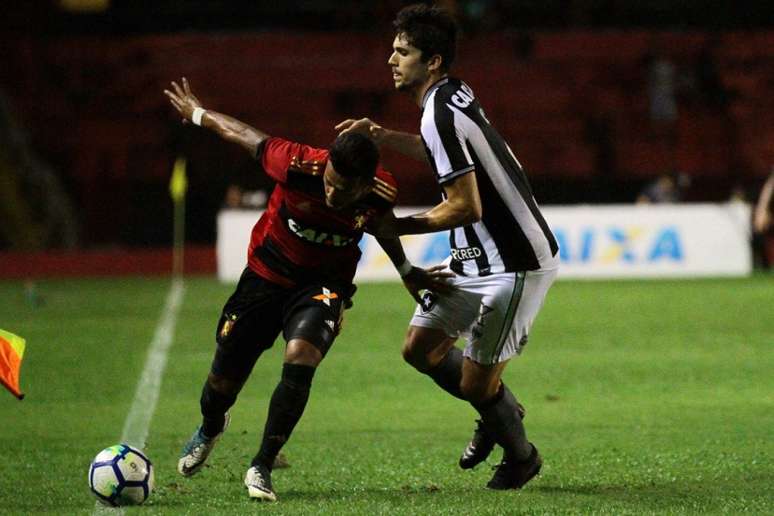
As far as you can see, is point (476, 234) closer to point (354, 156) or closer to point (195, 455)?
point (354, 156)

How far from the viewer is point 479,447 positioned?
678 cm

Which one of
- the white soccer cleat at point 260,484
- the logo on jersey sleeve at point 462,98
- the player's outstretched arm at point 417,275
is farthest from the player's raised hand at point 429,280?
the white soccer cleat at point 260,484

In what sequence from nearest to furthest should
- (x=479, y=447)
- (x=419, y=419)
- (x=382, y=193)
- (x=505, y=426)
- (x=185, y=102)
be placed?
(x=382, y=193) → (x=505, y=426) → (x=479, y=447) → (x=185, y=102) → (x=419, y=419)

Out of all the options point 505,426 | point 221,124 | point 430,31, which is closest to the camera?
point 430,31

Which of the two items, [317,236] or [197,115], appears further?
[197,115]

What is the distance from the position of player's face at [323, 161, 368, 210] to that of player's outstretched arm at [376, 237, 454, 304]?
0.45 metres

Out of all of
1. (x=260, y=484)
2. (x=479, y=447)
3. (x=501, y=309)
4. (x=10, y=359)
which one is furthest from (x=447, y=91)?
(x=10, y=359)

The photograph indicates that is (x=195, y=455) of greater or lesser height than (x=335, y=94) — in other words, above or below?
above

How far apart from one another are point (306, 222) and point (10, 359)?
4.87 feet

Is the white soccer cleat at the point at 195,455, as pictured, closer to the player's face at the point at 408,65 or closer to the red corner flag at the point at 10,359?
the red corner flag at the point at 10,359

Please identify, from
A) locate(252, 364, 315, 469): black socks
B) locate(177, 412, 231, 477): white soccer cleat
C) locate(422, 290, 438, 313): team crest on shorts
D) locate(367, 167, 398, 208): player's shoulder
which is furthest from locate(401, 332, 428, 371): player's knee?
locate(177, 412, 231, 477): white soccer cleat

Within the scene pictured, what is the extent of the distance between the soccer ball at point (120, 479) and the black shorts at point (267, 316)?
75 cm

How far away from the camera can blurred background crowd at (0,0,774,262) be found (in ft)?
84.6

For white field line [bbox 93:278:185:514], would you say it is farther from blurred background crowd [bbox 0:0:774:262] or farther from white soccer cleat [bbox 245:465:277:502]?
blurred background crowd [bbox 0:0:774:262]
